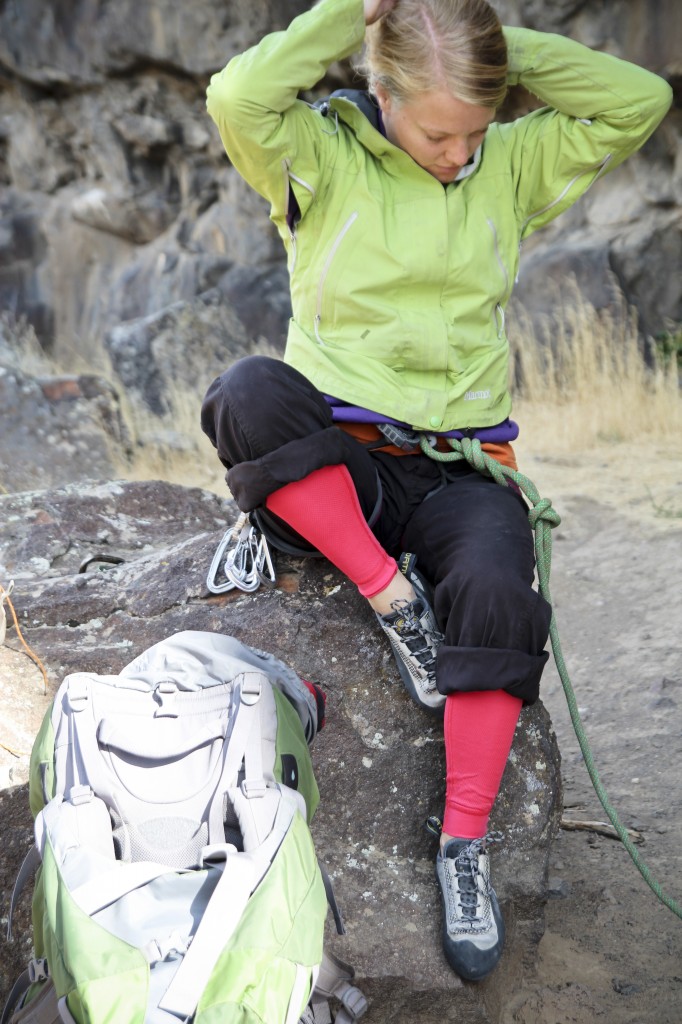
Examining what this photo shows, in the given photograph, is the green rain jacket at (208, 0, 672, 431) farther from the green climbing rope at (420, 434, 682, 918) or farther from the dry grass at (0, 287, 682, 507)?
the dry grass at (0, 287, 682, 507)

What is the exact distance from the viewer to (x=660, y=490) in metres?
5.04

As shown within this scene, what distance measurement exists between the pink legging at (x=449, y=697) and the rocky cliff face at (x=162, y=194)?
5.44 m

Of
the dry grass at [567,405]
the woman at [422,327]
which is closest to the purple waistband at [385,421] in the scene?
the woman at [422,327]

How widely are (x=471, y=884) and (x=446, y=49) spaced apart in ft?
5.11

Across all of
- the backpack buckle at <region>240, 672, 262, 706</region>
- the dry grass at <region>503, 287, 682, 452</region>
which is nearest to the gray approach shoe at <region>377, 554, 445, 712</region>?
the backpack buckle at <region>240, 672, 262, 706</region>

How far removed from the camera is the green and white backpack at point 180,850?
1254 millimetres

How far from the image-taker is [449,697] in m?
1.92

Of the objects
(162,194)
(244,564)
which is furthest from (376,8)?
(162,194)

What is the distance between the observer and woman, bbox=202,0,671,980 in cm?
189

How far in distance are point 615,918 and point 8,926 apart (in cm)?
125

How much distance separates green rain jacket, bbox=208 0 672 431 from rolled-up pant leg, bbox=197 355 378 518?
0.17 m

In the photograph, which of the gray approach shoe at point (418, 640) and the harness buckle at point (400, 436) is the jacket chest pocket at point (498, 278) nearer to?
the harness buckle at point (400, 436)

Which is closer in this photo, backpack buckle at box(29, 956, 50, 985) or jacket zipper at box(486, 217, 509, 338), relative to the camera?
backpack buckle at box(29, 956, 50, 985)

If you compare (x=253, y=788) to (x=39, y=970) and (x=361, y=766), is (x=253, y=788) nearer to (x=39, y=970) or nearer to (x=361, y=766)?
(x=39, y=970)
